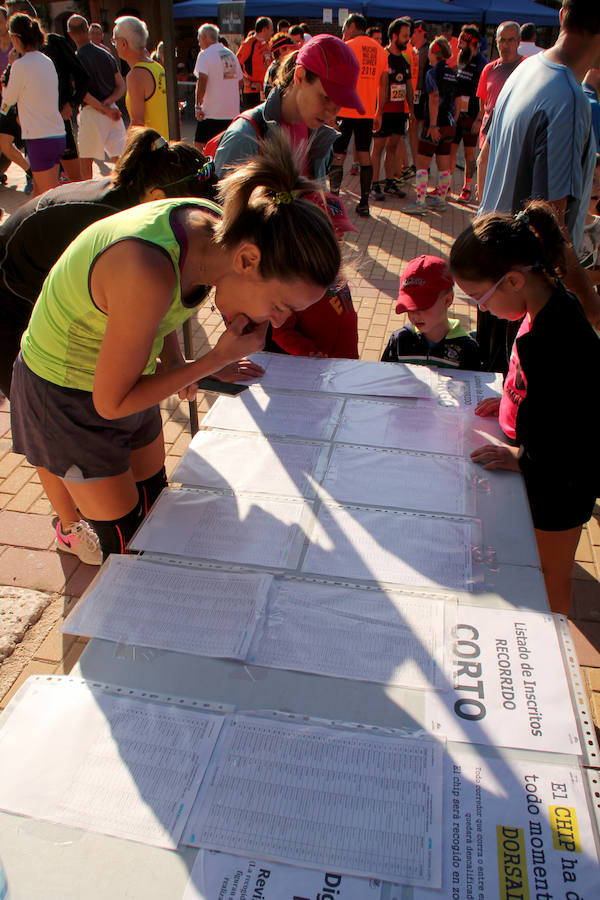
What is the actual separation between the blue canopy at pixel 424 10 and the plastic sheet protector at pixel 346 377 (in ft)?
39.8

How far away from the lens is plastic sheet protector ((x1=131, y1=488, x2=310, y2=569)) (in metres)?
1.47

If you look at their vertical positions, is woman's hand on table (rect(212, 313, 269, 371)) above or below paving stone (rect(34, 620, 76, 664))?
above

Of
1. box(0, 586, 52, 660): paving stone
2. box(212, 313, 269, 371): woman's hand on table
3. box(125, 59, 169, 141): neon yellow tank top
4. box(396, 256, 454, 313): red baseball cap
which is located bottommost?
box(0, 586, 52, 660): paving stone

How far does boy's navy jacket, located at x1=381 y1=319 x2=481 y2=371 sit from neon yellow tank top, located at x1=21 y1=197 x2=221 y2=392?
45.4 inches

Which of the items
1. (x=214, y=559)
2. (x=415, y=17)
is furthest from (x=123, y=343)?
(x=415, y=17)

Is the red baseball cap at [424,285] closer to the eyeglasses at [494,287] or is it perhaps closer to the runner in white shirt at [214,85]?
the eyeglasses at [494,287]

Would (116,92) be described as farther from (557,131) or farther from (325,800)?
(325,800)

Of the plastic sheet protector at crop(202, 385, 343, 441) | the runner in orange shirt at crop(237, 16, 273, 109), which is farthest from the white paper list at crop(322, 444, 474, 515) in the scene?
the runner in orange shirt at crop(237, 16, 273, 109)

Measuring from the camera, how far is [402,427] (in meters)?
1.97

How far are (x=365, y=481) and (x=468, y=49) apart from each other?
25.1ft

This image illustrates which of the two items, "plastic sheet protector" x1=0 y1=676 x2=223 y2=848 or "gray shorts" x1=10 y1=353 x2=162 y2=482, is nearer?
"plastic sheet protector" x1=0 y1=676 x2=223 y2=848

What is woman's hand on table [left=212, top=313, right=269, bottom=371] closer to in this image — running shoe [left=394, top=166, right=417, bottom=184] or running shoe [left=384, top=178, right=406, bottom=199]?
running shoe [left=384, top=178, right=406, bottom=199]

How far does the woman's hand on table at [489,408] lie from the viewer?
6.57ft

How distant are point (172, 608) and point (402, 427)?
0.97 metres
